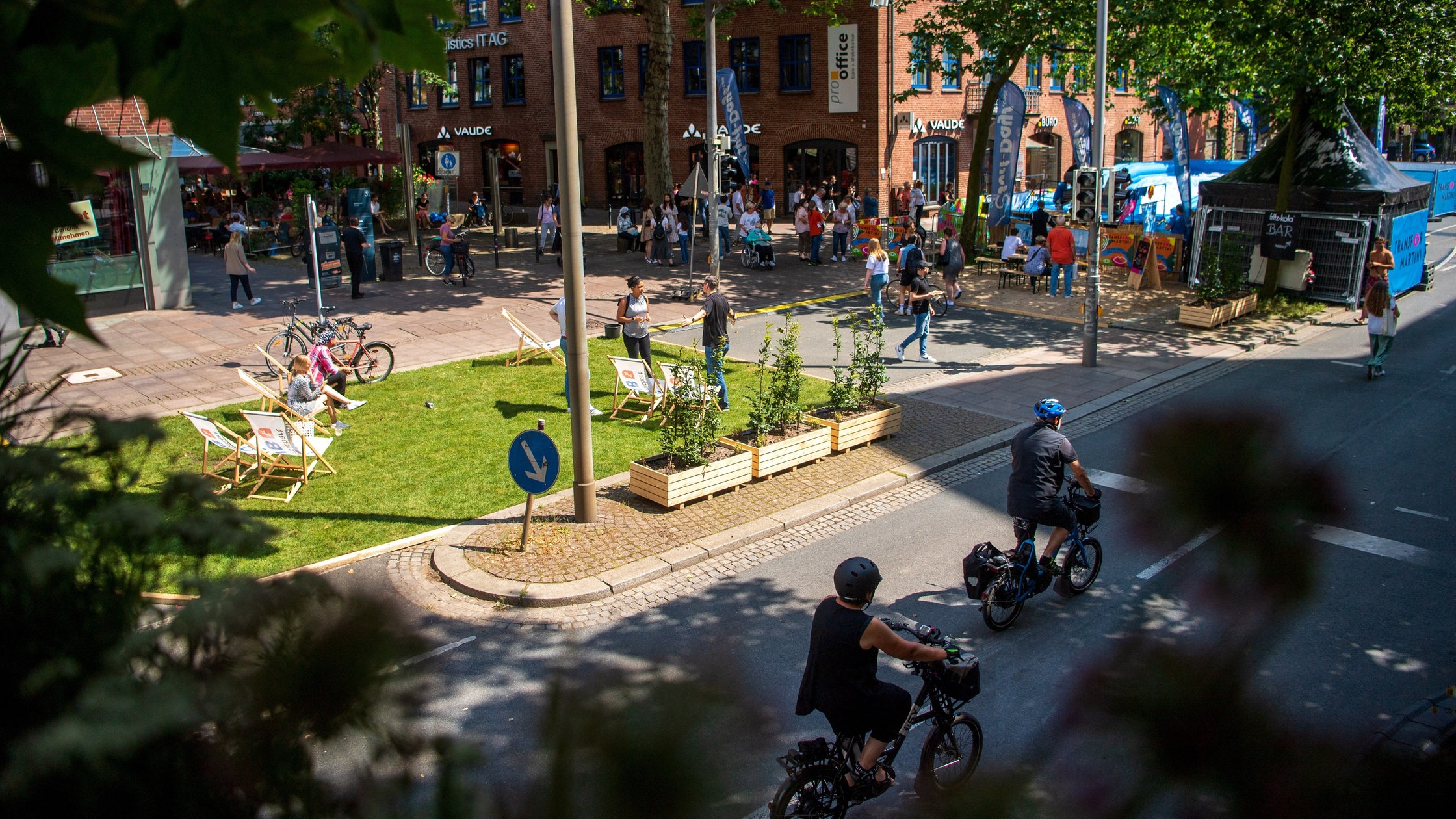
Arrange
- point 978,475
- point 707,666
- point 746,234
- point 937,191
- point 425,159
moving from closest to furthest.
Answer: point 707,666 → point 978,475 → point 746,234 → point 937,191 → point 425,159

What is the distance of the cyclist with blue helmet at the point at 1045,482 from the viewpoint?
8.46 meters

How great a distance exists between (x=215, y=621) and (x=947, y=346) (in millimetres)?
18059

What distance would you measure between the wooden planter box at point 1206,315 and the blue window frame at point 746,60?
2222 centimetres

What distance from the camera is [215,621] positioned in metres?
1.50

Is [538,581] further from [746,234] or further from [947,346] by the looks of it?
[746,234]

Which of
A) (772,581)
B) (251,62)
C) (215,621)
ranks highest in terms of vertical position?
(251,62)

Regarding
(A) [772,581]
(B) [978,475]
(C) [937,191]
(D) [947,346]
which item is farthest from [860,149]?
(A) [772,581]

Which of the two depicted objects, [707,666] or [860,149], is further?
[860,149]

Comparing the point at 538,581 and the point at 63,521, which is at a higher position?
the point at 63,521

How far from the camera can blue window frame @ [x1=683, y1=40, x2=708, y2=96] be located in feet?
130

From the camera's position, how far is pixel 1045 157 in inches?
1827

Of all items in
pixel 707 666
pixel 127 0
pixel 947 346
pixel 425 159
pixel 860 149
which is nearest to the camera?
pixel 127 0

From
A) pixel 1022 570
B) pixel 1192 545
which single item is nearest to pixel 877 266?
pixel 1022 570

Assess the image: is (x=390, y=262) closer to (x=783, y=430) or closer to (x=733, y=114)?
(x=733, y=114)
